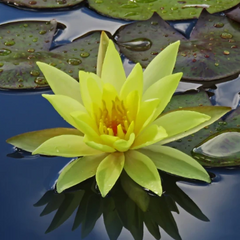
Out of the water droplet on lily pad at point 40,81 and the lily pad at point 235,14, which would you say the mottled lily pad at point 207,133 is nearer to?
the water droplet on lily pad at point 40,81

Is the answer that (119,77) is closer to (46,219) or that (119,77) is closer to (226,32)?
(46,219)

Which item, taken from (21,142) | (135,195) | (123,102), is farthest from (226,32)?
(21,142)

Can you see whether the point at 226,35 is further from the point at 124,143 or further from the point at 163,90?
the point at 124,143

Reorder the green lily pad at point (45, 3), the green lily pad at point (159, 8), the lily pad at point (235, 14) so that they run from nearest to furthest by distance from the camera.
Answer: the lily pad at point (235, 14), the green lily pad at point (159, 8), the green lily pad at point (45, 3)

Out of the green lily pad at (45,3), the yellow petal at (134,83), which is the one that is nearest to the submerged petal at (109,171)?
the yellow petal at (134,83)

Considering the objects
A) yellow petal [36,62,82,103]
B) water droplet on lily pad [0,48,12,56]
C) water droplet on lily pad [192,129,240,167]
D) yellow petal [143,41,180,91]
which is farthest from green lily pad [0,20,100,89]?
water droplet on lily pad [192,129,240,167]

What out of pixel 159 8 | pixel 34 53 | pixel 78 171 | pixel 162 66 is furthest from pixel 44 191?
pixel 159 8

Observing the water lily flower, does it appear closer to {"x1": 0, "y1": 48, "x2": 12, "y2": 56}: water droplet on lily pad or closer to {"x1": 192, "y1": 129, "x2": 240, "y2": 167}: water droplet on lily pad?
{"x1": 192, "y1": 129, "x2": 240, "y2": 167}: water droplet on lily pad
